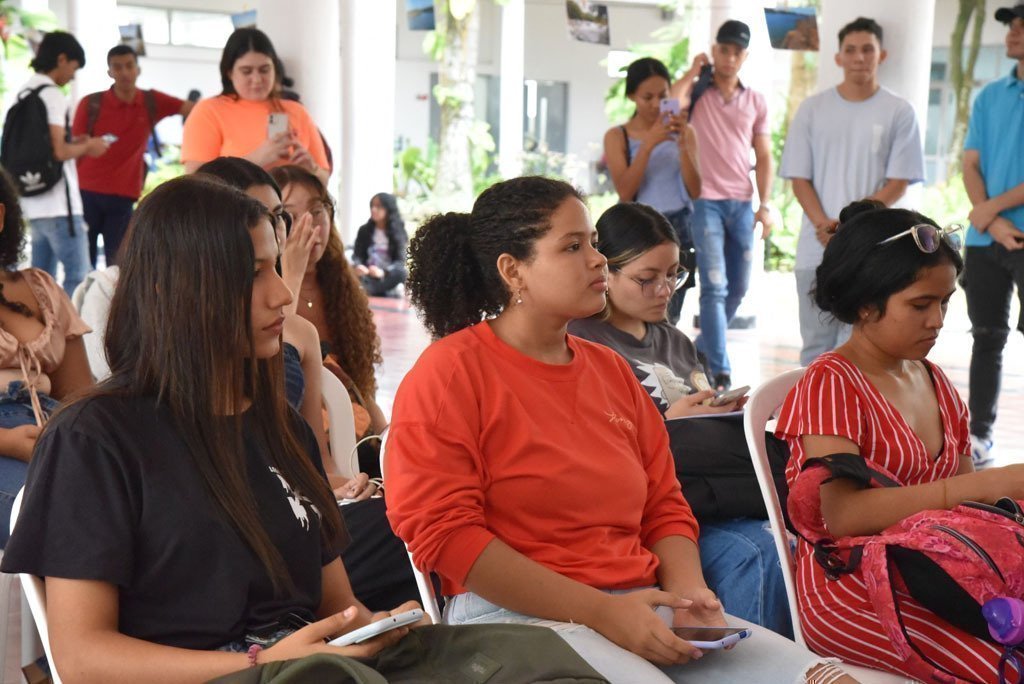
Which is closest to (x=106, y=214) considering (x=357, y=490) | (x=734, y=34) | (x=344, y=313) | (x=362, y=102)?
(x=734, y=34)

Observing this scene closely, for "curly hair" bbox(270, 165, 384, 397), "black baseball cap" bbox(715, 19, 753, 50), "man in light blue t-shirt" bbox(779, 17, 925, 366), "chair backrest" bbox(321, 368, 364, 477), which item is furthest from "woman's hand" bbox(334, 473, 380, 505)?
"black baseball cap" bbox(715, 19, 753, 50)

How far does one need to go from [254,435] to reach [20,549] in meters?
0.36

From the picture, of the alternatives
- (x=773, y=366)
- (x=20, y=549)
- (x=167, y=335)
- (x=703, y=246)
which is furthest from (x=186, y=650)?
(x=773, y=366)

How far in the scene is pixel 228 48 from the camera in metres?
5.15

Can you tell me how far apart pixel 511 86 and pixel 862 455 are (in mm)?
12542

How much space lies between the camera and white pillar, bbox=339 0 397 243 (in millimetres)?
10797

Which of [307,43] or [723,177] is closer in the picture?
[723,177]

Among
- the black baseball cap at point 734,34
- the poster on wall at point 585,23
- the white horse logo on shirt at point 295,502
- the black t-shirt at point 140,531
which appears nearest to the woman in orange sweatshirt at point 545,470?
the white horse logo on shirt at point 295,502

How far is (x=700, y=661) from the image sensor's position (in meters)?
1.95

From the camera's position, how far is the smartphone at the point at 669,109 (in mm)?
5934

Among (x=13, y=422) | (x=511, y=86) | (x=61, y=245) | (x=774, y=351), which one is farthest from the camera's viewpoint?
(x=511, y=86)

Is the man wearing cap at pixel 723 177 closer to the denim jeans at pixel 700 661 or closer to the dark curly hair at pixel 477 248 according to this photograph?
the dark curly hair at pixel 477 248

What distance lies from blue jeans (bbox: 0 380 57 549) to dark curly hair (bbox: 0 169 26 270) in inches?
12.9

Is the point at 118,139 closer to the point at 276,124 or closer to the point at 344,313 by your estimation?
the point at 276,124
